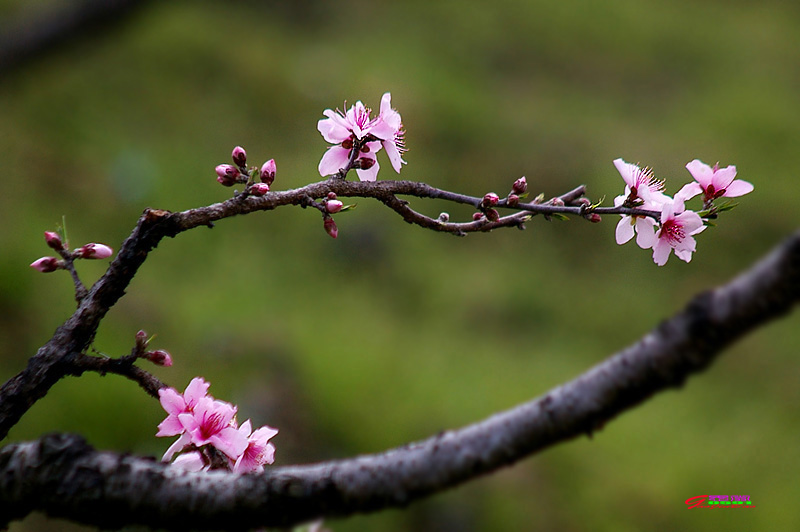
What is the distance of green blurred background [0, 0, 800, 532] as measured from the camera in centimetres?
202

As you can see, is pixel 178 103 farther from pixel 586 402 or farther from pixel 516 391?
pixel 586 402

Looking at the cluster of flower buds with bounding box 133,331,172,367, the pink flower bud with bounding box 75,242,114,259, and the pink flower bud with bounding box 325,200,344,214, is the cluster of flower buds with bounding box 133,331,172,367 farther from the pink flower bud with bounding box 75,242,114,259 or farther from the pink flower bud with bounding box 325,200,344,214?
the pink flower bud with bounding box 325,200,344,214

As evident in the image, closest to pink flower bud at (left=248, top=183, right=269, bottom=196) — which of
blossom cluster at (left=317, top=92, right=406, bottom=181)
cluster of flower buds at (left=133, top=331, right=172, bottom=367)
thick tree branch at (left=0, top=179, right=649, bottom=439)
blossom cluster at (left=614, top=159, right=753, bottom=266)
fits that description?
thick tree branch at (left=0, top=179, right=649, bottom=439)

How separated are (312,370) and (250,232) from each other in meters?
0.81

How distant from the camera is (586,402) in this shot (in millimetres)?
558

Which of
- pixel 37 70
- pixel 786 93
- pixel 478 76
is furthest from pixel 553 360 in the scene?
pixel 37 70

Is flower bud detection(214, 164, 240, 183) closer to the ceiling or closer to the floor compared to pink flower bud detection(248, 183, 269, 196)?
closer to the ceiling

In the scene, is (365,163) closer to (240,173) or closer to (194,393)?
(240,173)

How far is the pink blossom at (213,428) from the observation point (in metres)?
0.73

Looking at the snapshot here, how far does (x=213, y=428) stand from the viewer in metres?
0.75

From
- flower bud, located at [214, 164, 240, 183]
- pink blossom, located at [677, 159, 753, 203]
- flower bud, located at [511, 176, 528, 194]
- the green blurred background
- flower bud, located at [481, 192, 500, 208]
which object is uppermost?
the green blurred background

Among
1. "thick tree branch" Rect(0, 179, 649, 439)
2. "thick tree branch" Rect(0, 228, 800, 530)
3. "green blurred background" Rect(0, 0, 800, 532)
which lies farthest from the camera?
"green blurred background" Rect(0, 0, 800, 532)

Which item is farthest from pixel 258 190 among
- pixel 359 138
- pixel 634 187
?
pixel 634 187

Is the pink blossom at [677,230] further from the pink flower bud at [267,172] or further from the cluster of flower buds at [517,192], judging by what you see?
the pink flower bud at [267,172]
